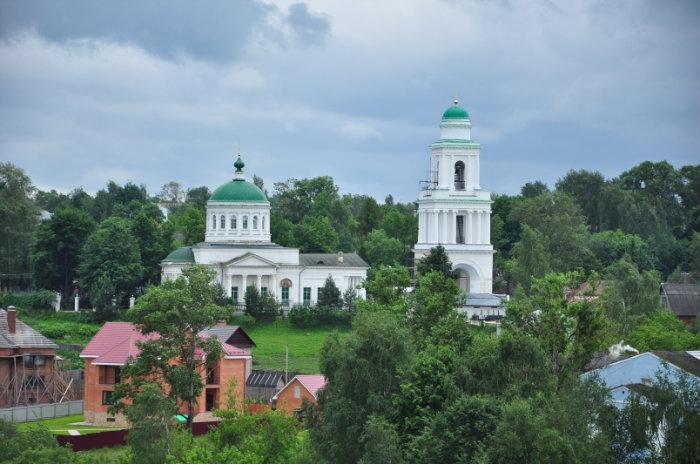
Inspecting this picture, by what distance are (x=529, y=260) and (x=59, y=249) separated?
2712 centimetres

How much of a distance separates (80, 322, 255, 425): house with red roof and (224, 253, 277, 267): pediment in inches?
1078

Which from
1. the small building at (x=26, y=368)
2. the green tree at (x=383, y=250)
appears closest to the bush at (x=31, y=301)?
the small building at (x=26, y=368)

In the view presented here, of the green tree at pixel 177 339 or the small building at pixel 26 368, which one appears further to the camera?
the small building at pixel 26 368

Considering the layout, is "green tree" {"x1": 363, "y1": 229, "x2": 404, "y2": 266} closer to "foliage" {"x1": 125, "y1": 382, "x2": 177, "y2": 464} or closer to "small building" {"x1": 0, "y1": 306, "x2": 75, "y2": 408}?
"small building" {"x1": 0, "y1": 306, "x2": 75, "y2": 408}

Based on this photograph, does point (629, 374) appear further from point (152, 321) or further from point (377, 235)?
point (377, 235)

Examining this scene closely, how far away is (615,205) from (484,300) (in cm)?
4715

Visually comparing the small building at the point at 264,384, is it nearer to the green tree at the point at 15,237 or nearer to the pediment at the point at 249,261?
the pediment at the point at 249,261

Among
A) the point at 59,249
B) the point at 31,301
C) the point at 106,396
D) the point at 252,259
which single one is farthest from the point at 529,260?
the point at 106,396

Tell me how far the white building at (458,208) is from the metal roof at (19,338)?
1258 inches

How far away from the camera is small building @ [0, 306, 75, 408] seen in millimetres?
59438

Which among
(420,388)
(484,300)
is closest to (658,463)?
(420,388)

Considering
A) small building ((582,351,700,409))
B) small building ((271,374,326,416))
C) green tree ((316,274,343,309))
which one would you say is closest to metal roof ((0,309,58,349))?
small building ((271,374,326,416))

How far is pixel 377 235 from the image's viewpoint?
106062 mm

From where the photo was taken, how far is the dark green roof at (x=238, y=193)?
90.4 metres
